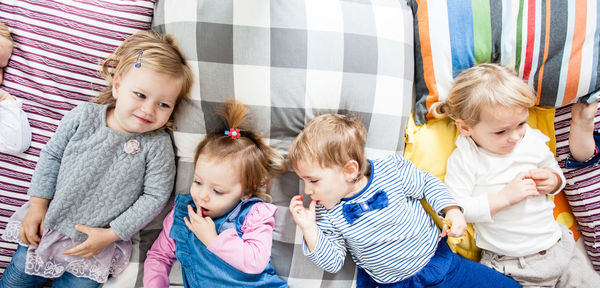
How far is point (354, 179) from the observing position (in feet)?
3.96

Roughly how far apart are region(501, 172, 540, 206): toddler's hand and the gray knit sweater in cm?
121

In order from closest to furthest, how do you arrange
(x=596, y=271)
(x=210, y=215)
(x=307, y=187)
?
(x=307, y=187) < (x=210, y=215) < (x=596, y=271)

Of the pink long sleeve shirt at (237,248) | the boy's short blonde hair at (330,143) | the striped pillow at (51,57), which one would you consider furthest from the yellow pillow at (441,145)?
the striped pillow at (51,57)

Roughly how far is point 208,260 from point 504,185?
3.57 feet

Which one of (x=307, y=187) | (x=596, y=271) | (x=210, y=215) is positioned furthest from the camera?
(x=596, y=271)

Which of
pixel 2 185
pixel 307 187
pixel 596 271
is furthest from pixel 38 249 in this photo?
pixel 596 271

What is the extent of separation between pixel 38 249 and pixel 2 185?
29cm

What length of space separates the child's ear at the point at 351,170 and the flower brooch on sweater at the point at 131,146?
72cm

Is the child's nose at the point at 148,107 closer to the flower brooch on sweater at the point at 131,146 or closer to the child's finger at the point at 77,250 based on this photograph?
the flower brooch on sweater at the point at 131,146

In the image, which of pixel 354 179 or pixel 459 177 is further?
pixel 459 177

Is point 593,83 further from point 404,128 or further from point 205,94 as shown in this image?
point 205,94

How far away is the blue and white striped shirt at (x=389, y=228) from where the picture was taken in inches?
47.8

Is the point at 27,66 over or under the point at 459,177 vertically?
over

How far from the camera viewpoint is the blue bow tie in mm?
1210
